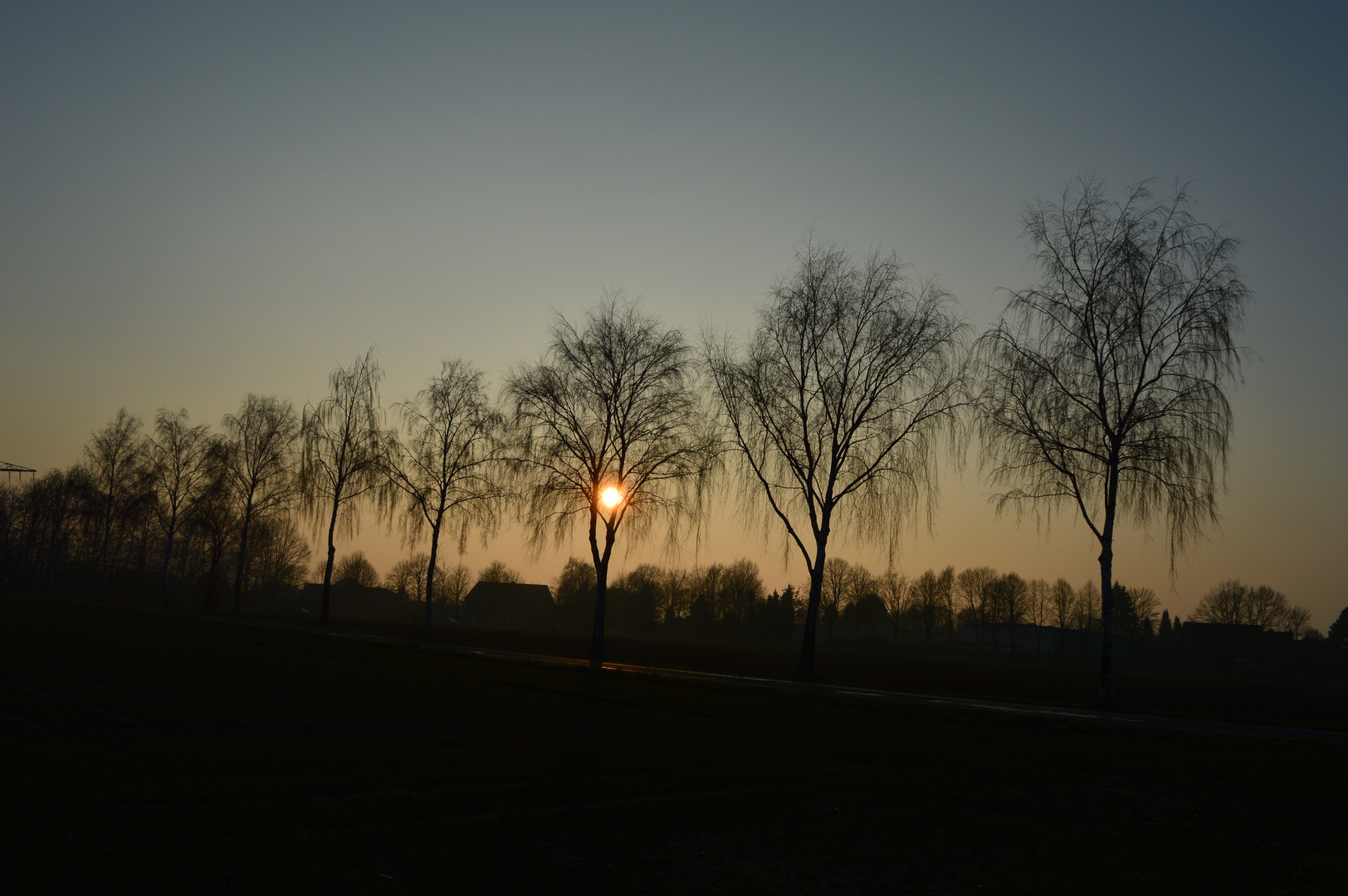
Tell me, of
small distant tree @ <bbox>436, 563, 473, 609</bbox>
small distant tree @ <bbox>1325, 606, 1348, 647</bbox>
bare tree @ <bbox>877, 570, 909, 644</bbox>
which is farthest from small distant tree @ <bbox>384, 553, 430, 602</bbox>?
small distant tree @ <bbox>1325, 606, 1348, 647</bbox>

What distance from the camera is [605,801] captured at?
8.02m

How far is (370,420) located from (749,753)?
139 feet

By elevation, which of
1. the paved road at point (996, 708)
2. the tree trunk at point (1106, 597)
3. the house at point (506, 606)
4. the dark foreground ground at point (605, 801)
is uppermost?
the tree trunk at point (1106, 597)

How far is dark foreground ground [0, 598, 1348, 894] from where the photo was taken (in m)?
5.80

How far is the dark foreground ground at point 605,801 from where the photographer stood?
580cm

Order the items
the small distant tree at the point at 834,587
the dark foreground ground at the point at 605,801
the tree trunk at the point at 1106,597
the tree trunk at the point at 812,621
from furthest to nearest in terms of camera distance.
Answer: the small distant tree at the point at 834,587 < the tree trunk at the point at 812,621 < the tree trunk at the point at 1106,597 < the dark foreground ground at the point at 605,801

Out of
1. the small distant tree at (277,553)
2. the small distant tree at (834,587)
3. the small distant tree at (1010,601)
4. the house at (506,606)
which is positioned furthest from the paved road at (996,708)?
the house at (506,606)

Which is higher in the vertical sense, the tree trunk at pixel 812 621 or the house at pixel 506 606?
the tree trunk at pixel 812 621

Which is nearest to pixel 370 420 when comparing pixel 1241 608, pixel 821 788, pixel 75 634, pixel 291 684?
pixel 75 634

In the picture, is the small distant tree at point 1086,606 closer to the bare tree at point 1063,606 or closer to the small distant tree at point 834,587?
the bare tree at point 1063,606

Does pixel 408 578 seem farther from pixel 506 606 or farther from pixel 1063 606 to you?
pixel 1063 606

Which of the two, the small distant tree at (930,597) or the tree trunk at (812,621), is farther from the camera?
the small distant tree at (930,597)

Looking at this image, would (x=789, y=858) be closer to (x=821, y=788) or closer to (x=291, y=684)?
(x=821, y=788)

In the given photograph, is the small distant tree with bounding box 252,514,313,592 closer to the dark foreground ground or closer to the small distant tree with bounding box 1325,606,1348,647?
the dark foreground ground
